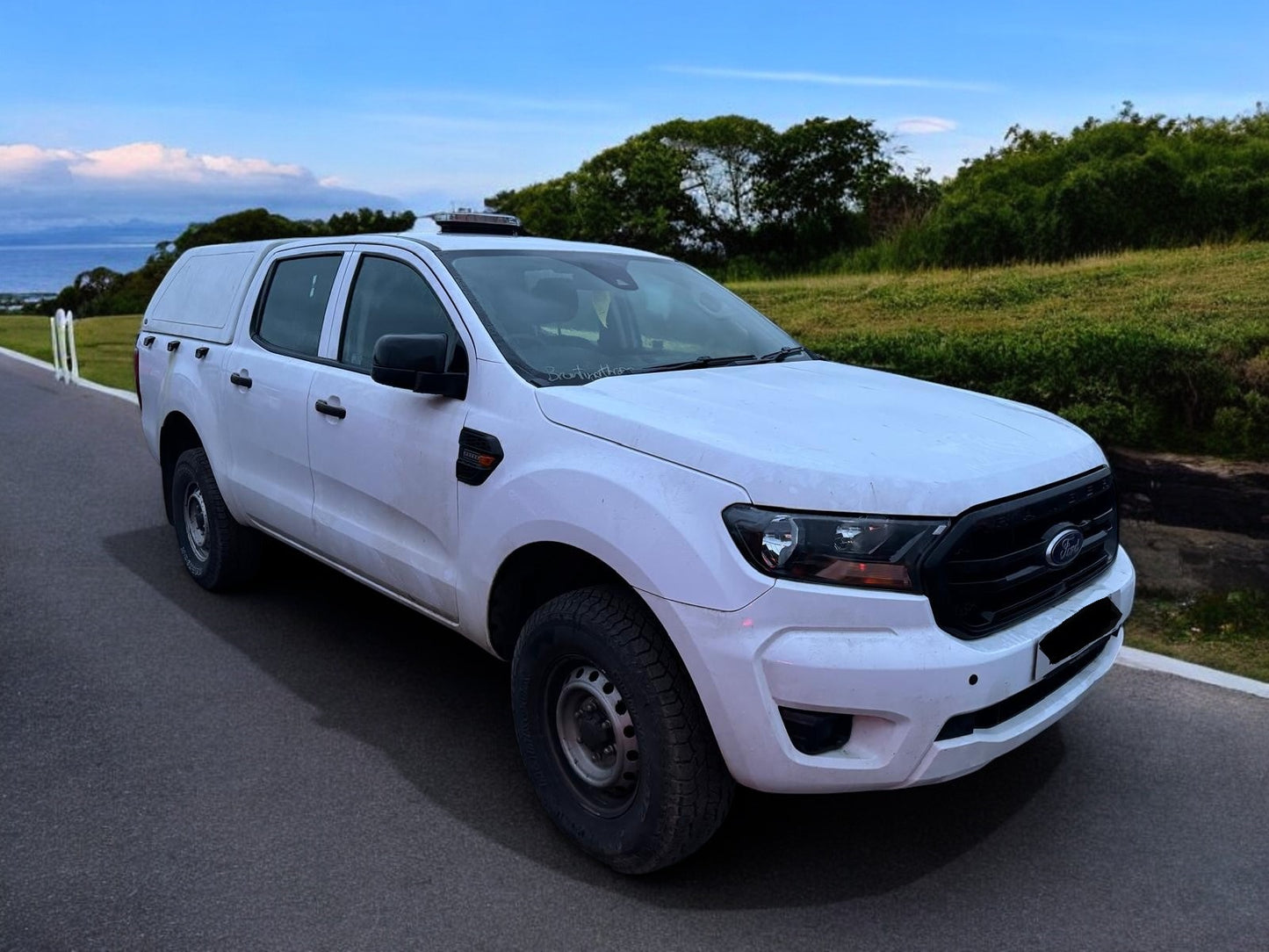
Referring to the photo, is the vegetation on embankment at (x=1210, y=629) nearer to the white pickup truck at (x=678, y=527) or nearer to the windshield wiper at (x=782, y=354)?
the white pickup truck at (x=678, y=527)

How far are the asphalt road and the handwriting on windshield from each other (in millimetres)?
1430

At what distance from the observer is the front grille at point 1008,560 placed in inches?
115

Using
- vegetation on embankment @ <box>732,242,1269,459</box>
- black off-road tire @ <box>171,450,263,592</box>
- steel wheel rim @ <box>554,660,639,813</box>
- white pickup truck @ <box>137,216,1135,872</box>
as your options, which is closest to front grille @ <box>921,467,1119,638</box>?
white pickup truck @ <box>137,216,1135,872</box>

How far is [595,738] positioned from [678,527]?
0.78 m

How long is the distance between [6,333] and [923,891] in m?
27.6

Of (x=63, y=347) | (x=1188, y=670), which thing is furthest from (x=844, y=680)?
(x=63, y=347)

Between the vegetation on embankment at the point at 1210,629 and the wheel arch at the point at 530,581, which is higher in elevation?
the wheel arch at the point at 530,581

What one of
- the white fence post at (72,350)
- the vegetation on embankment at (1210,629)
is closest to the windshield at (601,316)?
the vegetation on embankment at (1210,629)

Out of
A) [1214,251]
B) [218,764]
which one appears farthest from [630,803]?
[1214,251]

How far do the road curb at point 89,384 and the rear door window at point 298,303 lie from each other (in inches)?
231

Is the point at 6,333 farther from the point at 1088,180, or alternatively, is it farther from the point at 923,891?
the point at 923,891

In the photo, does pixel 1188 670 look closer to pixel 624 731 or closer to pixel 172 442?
pixel 624 731

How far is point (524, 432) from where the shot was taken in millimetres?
3561

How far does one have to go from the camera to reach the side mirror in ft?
12.2
